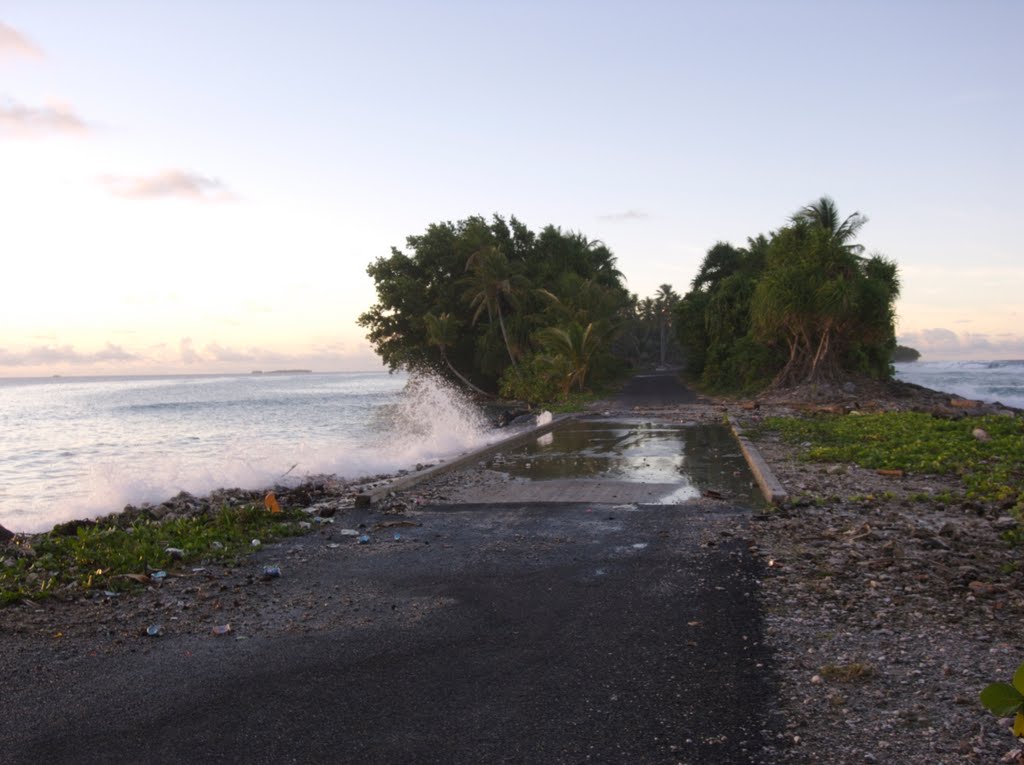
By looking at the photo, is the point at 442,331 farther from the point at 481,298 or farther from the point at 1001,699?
the point at 1001,699

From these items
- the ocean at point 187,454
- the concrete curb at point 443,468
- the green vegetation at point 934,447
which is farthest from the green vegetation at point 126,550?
the green vegetation at point 934,447

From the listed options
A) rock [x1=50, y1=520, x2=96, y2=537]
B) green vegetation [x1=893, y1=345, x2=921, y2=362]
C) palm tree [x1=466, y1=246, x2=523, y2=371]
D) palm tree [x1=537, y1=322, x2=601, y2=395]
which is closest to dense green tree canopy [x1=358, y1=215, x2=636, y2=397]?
palm tree [x1=466, y1=246, x2=523, y2=371]

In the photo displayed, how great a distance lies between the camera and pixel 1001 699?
1.91 meters

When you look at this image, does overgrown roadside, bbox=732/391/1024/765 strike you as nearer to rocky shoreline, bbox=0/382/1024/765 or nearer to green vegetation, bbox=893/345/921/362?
rocky shoreline, bbox=0/382/1024/765

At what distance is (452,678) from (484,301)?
4352cm

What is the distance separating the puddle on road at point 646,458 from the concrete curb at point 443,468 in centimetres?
35

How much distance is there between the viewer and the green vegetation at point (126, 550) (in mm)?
6461

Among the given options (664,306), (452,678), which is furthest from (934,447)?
(664,306)

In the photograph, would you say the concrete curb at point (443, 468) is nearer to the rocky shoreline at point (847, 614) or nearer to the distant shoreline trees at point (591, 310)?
the rocky shoreline at point (847, 614)

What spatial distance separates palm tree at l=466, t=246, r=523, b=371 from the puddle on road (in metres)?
26.1

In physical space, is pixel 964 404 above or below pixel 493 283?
below

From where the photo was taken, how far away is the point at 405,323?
5356 cm

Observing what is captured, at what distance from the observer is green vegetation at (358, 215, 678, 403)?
1799 inches

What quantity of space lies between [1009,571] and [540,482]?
22.5 ft
